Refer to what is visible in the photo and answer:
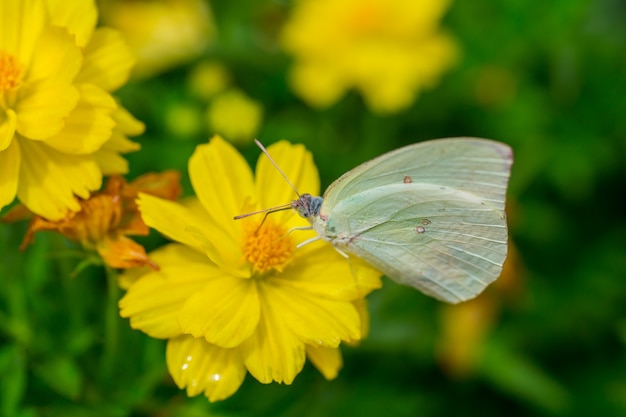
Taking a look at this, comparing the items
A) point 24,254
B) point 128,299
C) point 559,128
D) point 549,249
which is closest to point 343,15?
point 559,128

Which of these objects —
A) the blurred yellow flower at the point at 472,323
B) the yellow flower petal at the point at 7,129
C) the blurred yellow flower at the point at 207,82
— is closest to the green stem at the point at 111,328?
the yellow flower petal at the point at 7,129

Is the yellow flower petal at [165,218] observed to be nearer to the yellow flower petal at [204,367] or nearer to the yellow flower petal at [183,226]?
the yellow flower petal at [183,226]

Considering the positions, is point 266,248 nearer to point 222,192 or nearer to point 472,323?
point 222,192

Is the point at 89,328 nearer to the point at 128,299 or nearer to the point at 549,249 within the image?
the point at 128,299

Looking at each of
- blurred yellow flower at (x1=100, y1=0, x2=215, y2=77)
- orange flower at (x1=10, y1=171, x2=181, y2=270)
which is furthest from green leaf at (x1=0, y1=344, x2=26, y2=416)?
blurred yellow flower at (x1=100, y1=0, x2=215, y2=77)

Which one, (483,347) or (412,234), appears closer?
(412,234)

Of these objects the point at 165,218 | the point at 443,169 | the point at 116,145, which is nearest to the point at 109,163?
the point at 116,145

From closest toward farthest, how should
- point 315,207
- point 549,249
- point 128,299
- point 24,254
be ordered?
point 128,299, point 315,207, point 24,254, point 549,249
